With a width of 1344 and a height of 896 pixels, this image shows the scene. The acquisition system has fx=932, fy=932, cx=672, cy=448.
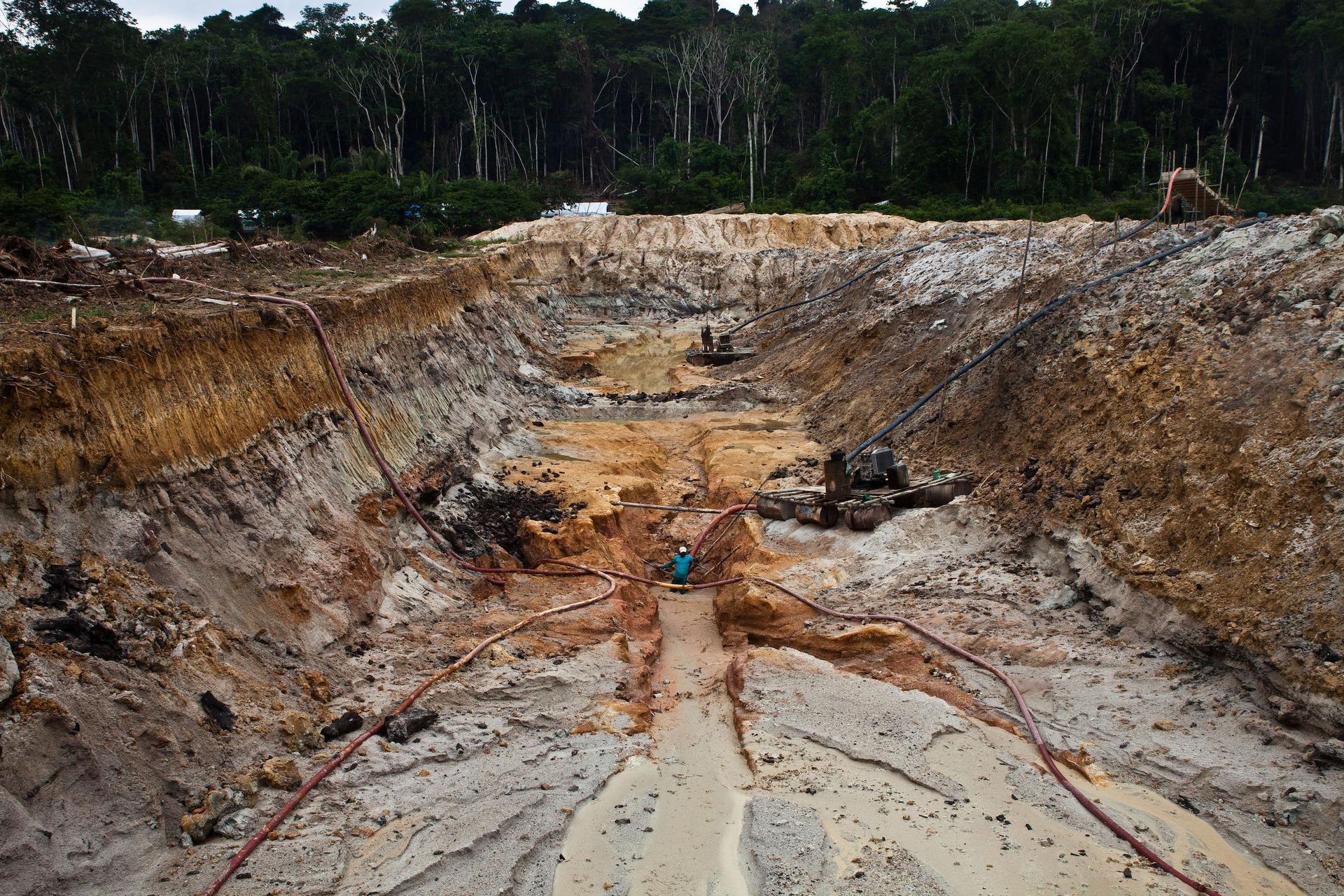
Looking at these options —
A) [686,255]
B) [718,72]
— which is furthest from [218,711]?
[718,72]

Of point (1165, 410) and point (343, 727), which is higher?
point (1165, 410)

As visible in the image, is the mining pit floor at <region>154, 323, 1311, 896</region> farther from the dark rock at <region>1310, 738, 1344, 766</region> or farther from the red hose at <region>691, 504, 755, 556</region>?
the red hose at <region>691, 504, 755, 556</region>

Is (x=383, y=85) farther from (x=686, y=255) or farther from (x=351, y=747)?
(x=351, y=747)

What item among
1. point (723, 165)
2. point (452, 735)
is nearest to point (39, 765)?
point (452, 735)

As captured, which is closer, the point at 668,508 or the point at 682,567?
the point at 682,567

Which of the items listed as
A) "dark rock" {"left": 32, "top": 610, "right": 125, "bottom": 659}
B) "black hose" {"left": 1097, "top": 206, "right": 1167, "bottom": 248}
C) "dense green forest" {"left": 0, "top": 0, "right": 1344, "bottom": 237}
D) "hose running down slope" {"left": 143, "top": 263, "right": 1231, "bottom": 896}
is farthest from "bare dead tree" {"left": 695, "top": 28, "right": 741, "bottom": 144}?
"dark rock" {"left": 32, "top": 610, "right": 125, "bottom": 659}

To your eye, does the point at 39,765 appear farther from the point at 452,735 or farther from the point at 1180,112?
the point at 1180,112
